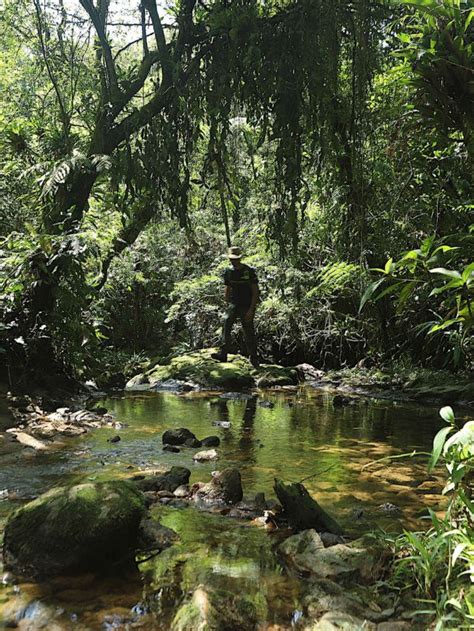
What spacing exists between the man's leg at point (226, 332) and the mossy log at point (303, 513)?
782 centimetres

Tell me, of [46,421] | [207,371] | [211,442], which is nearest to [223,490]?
[211,442]

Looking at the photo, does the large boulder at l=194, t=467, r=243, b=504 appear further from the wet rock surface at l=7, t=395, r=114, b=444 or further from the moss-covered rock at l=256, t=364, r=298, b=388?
the moss-covered rock at l=256, t=364, r=298, b=388

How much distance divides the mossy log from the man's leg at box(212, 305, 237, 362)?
782cm

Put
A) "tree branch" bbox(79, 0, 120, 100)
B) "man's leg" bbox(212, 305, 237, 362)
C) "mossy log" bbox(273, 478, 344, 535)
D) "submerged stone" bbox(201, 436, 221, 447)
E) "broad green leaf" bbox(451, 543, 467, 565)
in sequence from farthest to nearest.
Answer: "man's leg" bbox(212, 305, 237, 362), "tree branch" bbox(79, 0, 120, 100), "submerged stone" bbox(201, 436, 221, 447), "mossy log" bbox(273, 478, 344, 535), "broad green leaf" bbox(451, 543, 467, 565)

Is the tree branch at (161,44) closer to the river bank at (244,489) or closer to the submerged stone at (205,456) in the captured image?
the river bank at (244,489)

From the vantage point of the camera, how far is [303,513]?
128 inches

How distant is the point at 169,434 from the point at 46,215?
3.82 meters

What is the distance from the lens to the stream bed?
2.42m

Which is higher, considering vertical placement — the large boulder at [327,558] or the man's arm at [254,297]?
the man's arm at [254,297]

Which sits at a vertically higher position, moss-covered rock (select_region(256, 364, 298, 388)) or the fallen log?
the fallen log

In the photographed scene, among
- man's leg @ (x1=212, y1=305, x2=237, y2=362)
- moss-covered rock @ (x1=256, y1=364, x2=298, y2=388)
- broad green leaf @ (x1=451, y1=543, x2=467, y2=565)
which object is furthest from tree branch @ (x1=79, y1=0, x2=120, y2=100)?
broad green leaf @ (x1=451, y1=543, x2=467, y2=565)

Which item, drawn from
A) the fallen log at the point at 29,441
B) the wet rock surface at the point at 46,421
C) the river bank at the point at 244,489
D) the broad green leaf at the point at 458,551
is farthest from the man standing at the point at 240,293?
the broad green leaf at the point at 458,551

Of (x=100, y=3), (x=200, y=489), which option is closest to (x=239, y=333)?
(x=100, y=3)

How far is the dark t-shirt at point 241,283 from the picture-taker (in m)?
10.8
